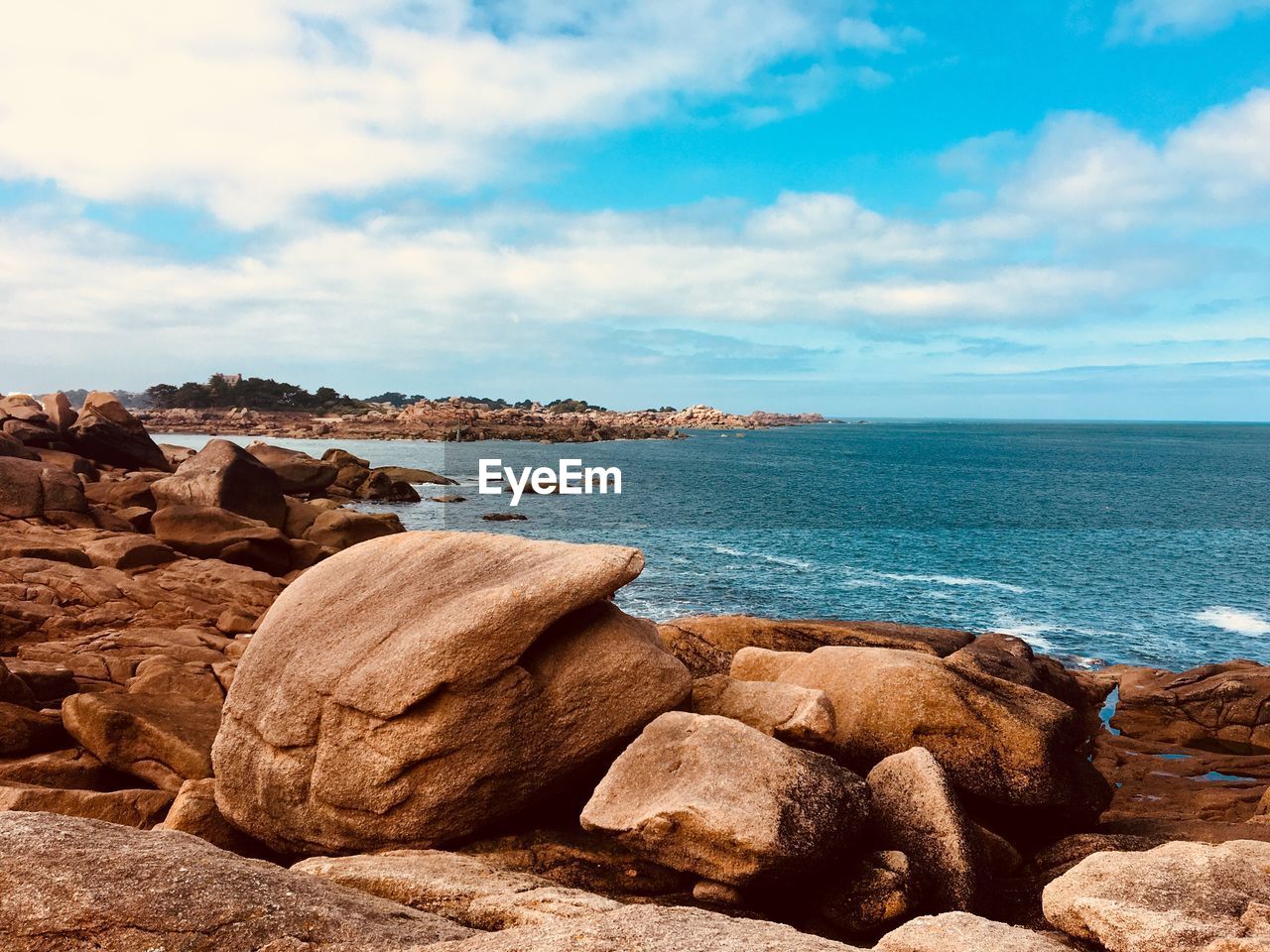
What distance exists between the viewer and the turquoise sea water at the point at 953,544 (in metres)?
38.1

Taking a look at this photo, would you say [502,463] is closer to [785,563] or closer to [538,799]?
[785,563]

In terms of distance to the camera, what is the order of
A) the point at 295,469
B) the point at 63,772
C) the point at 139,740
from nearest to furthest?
the point at 63,772, the point at 139,740, the point at 295,469

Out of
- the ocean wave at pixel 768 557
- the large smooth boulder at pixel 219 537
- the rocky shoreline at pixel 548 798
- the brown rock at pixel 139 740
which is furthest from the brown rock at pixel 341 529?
the brown rock at pixel 139 740

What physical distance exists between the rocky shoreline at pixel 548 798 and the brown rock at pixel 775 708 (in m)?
0.04

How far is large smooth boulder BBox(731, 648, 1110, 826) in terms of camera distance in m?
12.5

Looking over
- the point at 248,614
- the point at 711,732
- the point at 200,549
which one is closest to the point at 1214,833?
the point at 711,732

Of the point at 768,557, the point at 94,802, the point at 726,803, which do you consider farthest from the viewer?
the point at 768,557

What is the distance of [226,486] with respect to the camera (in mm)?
37125

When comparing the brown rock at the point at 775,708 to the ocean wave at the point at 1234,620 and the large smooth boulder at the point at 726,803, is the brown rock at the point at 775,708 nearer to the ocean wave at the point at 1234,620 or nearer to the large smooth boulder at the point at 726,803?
the large smooth boulder at the point at 726,803

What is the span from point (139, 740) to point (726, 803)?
30.8 ft

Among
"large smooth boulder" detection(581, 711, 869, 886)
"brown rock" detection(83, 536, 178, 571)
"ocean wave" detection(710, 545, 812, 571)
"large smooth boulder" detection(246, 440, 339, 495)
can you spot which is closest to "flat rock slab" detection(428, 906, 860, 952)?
"large smooth boulder" detection(581, 711, 869, 886)

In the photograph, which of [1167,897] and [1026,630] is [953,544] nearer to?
[1026,630]
